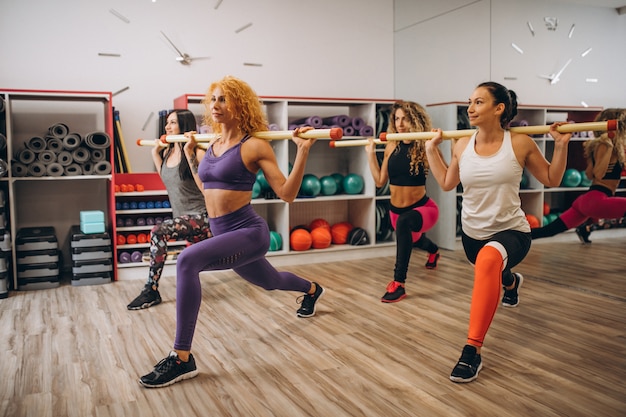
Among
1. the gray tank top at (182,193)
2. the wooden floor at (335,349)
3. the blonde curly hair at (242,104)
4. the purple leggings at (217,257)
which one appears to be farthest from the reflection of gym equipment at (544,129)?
the gray tank top at (182,193)

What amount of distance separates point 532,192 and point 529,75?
101 cm

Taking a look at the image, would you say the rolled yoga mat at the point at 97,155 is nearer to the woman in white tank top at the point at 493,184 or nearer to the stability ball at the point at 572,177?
the woman in white tank top at the point at 493,184

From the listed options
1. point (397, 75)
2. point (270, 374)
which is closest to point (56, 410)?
point (270, 374)

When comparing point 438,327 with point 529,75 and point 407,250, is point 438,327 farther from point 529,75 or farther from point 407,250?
point 529,75

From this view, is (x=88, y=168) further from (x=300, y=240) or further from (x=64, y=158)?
(x=300, y=240)

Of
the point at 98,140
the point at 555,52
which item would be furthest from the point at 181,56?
the point at 555,52

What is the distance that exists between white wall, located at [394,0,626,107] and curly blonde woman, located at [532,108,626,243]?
0.21 metres

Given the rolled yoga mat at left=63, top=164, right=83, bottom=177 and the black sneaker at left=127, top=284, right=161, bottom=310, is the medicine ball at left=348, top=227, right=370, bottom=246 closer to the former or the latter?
the black sneaker at left=127, top=284, right=161, bottom=310

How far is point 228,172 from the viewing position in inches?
111

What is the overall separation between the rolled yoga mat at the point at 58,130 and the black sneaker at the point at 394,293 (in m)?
2.82

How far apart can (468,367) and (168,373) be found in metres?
1.36

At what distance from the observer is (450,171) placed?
125 inches

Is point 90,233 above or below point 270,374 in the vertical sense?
above

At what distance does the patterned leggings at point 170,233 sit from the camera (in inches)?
157
